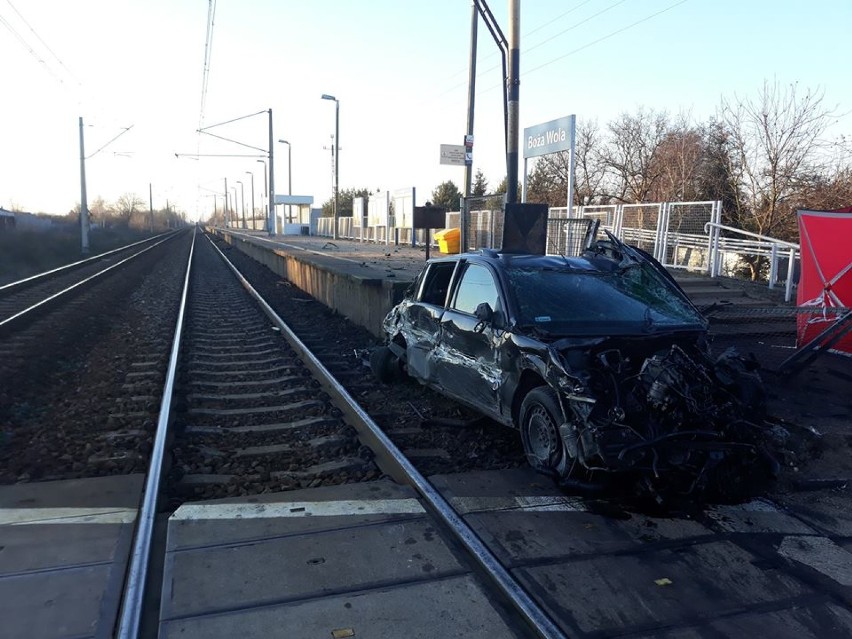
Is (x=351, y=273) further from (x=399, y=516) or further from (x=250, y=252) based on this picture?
(x=250, y=252)

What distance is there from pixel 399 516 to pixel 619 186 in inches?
1574

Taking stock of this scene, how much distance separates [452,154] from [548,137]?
16.3 ft

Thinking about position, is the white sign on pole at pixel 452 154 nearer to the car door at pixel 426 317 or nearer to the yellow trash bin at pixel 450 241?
the yellow trash bin at pixel 450 241

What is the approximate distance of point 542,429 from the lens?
489 cm

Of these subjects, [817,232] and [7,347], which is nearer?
[817,232]

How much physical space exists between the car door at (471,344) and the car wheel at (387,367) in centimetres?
152

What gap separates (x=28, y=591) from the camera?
3.50m

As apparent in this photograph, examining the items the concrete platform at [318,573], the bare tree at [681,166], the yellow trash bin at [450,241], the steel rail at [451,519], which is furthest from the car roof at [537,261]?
the bare tree at [681,166]

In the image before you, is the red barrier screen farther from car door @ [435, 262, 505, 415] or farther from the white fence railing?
car door @ [435, 262, 505, 415]

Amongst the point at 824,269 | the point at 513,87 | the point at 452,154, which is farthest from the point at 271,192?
the point at 824,269

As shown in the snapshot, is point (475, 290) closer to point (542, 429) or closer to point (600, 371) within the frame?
point (542, 429)

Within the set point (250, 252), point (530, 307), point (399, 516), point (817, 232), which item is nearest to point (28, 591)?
point (399, 516)

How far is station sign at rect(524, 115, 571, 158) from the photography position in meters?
14.5

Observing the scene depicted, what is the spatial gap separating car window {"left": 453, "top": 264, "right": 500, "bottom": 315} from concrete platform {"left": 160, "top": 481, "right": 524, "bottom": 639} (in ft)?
6.46
